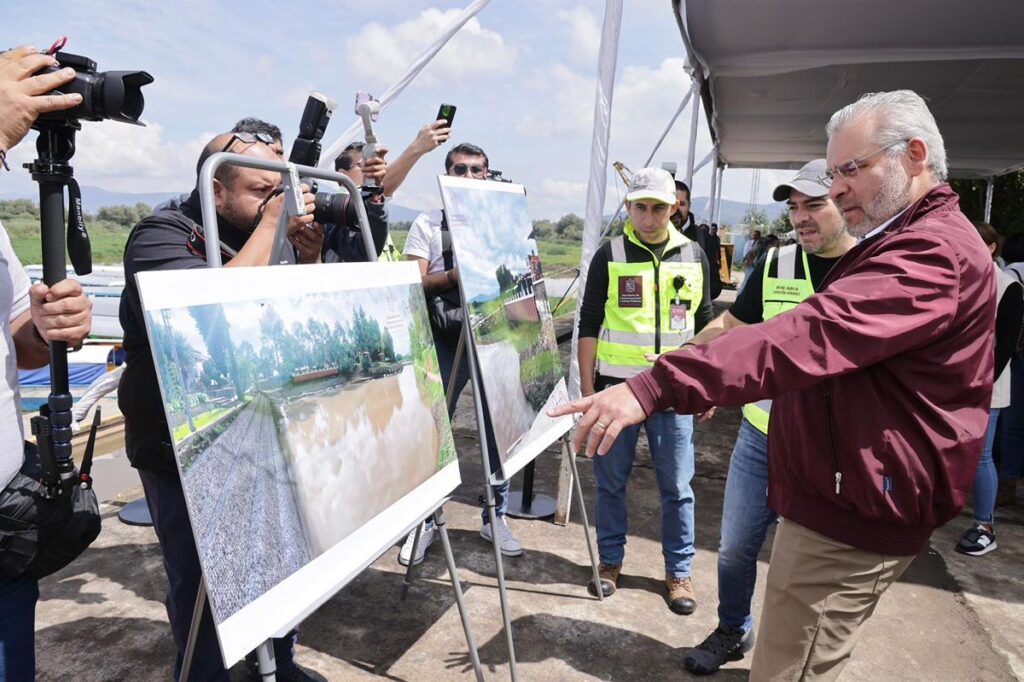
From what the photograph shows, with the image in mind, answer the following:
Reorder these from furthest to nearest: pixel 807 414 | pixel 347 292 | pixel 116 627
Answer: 1. pixel 116 627
2. pixel 347 292
3. pixel 807 414

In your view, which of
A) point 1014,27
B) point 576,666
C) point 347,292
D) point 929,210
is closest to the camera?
point 929,210

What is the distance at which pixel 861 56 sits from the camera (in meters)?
5.44

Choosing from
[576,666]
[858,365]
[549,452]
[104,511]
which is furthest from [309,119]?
[549,452]

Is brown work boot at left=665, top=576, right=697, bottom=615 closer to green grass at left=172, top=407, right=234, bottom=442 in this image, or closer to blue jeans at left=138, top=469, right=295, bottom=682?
blue jeans at left=138, top=469, right=295, bottom=682

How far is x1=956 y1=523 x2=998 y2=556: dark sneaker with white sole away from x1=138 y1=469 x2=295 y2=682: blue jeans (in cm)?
388

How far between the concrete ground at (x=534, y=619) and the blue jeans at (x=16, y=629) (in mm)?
1124

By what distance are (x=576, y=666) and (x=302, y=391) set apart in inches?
69.9

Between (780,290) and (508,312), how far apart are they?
108 cm

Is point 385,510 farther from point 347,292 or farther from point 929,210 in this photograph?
point 929,210

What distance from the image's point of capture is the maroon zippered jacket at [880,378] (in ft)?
4.44

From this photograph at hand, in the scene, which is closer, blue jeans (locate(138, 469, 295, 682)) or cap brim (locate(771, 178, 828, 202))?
blue jeans (locate(138, 469, 295, 682))

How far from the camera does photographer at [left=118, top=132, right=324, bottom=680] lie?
1.77 metres

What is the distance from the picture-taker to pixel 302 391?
5.12ft

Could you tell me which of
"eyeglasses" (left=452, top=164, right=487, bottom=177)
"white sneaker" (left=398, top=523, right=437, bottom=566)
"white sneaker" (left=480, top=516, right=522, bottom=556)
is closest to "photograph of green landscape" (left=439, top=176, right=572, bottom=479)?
"eyeglasses" (left=452, top=164, right=487, bottom=177)
